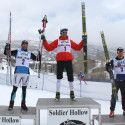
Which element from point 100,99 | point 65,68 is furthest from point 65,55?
point 100,99

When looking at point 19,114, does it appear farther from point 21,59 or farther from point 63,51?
point 63,51

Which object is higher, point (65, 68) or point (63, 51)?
point (63, 51)

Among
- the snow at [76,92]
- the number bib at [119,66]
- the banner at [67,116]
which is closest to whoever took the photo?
the banner at [67,116]

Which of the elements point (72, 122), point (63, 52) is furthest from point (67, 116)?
point (63, 52)

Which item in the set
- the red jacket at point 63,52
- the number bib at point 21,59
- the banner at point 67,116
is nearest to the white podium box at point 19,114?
the banner at point 67,116

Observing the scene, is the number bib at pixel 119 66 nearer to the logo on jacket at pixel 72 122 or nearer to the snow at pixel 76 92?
the logo on jacket at pixel 72 122

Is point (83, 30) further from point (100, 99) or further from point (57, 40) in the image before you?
point (100, 99)

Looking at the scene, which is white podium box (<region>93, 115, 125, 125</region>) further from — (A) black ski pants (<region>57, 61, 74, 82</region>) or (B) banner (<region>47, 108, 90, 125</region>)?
(A) black ski pants (<region>57, 61, 74, 82</region>)

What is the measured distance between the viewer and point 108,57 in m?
9.80

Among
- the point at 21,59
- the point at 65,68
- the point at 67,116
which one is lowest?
the point at 67,116

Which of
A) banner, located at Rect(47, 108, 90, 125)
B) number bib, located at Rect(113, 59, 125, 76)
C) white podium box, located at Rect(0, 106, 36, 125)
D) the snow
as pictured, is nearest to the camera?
banner, located at Rect(47, 108, 90, 125)

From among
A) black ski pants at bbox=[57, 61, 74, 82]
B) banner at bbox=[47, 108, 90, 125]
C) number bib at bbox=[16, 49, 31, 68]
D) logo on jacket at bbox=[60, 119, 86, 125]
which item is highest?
number bib at bbox=[16, 49, 31, 68]

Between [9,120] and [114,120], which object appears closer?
[9,120]

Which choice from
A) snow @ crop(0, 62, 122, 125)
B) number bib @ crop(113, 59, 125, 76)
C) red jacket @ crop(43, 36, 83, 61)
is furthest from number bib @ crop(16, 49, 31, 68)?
snow @ crop(0, 62, 122, 125)
